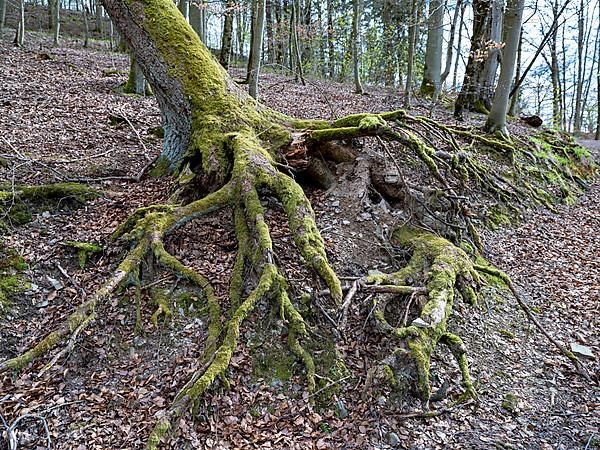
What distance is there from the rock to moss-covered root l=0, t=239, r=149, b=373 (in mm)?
4954

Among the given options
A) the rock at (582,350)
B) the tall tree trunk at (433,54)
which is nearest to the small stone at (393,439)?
the rock at (582,350)

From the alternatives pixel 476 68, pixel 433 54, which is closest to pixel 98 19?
pixel 433 54

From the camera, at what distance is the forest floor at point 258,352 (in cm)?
372

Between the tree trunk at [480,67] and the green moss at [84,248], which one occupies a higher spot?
the tree trunk at [480,67]

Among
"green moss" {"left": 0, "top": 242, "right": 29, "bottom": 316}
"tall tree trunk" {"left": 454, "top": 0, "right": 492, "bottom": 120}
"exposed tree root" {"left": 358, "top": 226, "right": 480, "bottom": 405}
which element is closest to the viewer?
"exposed tree root" {"left": 358, "top": 226, "right": 480, "bottom": 405}

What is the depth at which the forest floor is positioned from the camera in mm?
3725

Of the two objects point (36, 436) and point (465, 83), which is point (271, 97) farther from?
point (36, 436)

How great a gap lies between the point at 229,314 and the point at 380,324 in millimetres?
1568

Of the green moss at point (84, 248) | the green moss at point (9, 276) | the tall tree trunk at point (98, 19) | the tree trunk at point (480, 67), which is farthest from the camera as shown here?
the tall tree trunk at point (98, 19)

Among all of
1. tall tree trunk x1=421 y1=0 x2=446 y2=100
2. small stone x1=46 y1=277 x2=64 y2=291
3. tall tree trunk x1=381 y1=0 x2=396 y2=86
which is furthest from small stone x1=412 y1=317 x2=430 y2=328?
tall tree trunk x1=381 y1=0 x2=396 y2=86

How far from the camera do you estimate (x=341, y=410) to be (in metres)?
4.00

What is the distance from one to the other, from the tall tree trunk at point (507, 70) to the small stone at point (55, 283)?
30.8ft

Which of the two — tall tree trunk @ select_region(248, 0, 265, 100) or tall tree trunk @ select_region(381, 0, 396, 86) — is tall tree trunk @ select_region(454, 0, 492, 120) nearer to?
tall tree trunk @ select_region(248, 0, 265, 100)

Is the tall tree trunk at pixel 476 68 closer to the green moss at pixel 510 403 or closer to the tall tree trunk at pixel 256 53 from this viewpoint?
the tall tree trunk at pixel 256 53
